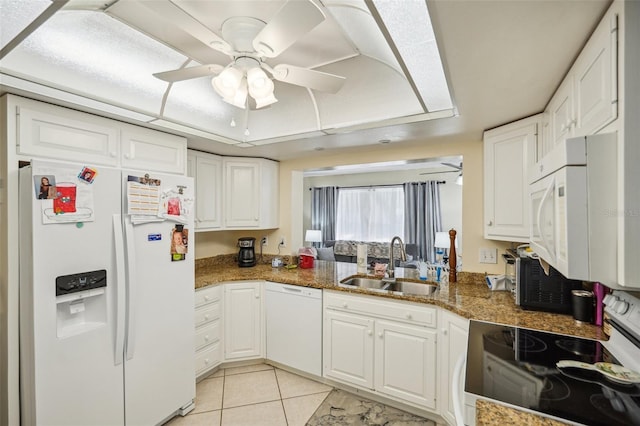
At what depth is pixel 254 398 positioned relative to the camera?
2.37 m

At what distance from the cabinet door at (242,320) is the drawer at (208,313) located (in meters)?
0.07

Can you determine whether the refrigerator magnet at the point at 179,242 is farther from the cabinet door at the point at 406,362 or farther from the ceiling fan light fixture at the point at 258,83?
the cabinet door at the point at 406,362

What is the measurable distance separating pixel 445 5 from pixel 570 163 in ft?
2.12

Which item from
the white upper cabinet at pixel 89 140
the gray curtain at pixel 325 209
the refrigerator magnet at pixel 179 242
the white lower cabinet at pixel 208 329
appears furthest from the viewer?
the gray curtain at pixel 325 209

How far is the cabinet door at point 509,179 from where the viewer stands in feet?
6.25

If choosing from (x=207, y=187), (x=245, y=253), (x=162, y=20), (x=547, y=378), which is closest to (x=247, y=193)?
(x=207, y=187)

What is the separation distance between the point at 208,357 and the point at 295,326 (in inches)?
32.7

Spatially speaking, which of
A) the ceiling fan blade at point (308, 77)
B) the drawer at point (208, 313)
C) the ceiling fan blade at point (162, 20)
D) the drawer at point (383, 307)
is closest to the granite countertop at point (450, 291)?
the drawer at point (383, 307)

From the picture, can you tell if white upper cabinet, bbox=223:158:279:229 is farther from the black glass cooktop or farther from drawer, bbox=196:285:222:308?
the black glass cooktop

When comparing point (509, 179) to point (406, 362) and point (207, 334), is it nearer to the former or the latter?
point (406, 362)

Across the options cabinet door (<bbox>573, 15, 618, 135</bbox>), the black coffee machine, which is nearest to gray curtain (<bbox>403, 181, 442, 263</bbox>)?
the black coffee machine

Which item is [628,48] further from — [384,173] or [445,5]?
[384,173]

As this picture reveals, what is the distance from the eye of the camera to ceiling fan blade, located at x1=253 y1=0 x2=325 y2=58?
919mm

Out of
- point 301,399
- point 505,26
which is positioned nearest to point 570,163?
point 505,26
